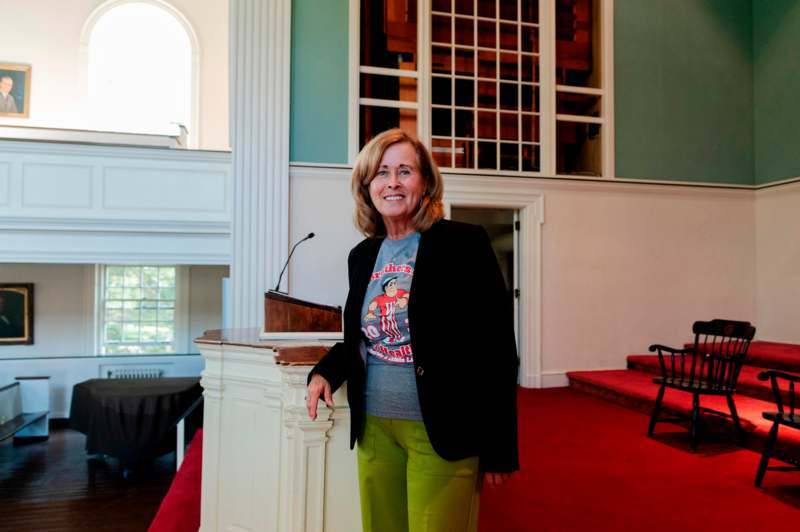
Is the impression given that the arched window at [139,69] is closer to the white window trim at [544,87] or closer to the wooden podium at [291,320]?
the white window trim at [544,87]

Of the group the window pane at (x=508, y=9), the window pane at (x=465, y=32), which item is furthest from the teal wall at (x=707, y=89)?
the window pane at (x=465, y=32)

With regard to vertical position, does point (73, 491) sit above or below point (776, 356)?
below

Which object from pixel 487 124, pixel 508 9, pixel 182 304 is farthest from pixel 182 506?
pixel 182 304

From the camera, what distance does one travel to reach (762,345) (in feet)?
18.6

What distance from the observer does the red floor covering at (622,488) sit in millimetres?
2443

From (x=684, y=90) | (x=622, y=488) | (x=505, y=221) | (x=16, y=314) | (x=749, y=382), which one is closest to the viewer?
(x=622, y=488)

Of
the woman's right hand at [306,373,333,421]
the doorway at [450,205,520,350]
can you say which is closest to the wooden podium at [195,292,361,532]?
the woman's right hand at [306,373,333,421]

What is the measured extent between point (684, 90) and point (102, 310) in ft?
30.9

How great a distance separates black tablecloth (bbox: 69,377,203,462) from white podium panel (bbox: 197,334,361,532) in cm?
405

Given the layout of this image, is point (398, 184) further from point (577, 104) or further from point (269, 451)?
point (577, 104)

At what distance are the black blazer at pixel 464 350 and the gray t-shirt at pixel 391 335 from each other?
41 millimetres

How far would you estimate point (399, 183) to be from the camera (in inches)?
49.4

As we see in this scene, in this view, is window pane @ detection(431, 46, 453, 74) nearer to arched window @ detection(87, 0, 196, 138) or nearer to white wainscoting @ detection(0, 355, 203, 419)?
arched window @ detection(87, 0, 196, 138)

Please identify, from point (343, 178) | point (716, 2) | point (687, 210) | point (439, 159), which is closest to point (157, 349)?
point (343, 178)
